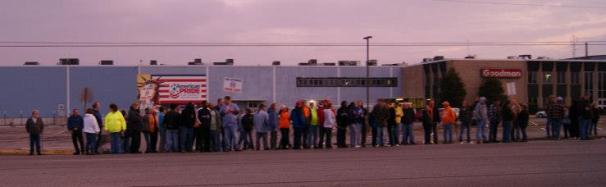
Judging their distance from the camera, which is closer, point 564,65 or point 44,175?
point 44,175

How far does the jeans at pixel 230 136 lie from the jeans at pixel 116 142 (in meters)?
3.00

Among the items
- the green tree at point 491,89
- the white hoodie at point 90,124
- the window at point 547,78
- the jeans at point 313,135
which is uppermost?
the window at point 547,78

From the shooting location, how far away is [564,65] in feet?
240

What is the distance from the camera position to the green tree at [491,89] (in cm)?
6619

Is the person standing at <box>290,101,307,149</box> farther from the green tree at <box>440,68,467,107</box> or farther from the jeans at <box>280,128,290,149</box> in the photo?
the green tree at <box>440,68,467,107</box>

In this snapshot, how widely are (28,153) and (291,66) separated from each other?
5807 centimetres

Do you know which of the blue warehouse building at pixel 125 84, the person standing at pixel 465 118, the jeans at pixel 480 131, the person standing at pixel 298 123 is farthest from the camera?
the blue warehouse building at pixel 125 84

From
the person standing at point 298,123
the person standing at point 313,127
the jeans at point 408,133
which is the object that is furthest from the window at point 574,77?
the person standing at point 298,123

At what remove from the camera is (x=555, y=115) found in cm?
2423

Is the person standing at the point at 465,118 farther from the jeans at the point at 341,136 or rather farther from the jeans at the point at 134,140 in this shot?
the jeans at the point at 134,140

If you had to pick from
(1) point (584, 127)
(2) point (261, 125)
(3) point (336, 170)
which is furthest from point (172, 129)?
(1) point (584, 127)

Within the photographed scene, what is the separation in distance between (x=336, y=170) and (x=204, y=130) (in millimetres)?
8051

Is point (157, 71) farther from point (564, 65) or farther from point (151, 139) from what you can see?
point (151, 139)

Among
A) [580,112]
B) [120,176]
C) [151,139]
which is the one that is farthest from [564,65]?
[120,176]
